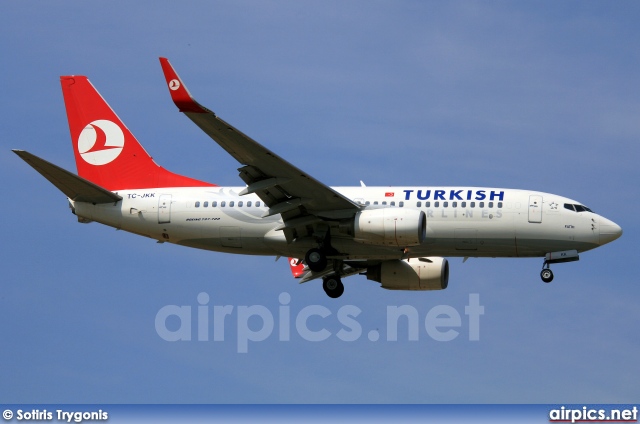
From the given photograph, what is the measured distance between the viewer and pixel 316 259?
57.9 meters

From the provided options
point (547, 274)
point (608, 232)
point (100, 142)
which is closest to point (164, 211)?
point (100, 142)

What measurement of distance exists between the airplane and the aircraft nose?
0.04 meters

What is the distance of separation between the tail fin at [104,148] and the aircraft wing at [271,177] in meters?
5.18

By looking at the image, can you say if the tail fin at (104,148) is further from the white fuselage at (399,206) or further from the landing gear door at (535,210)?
the landing gear door at (535,210)

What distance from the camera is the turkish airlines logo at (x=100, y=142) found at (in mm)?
62625

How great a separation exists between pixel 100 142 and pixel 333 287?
12.2 meters

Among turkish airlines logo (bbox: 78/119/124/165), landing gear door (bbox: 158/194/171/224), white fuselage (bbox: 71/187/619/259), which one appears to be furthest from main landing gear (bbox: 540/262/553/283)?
turkish airlines logo (bbox: 78/119/124/165)

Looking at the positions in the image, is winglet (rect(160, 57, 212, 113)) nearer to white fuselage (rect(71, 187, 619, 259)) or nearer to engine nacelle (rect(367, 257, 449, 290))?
white fuselage (rect(71, 187, 619, 259))

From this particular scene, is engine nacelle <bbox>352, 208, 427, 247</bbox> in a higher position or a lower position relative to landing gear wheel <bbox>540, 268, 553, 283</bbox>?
higher

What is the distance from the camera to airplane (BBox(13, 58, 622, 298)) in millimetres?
56125

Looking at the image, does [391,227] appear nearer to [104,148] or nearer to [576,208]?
[576,208]

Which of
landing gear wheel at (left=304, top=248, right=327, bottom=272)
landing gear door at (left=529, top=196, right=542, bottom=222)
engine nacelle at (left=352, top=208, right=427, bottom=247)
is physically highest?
landing gear door at (left=529, top=196, right=542, bottom=222)

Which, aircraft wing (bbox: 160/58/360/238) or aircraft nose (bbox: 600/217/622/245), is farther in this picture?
aircraft nose (bbox: 600/217/622/245)

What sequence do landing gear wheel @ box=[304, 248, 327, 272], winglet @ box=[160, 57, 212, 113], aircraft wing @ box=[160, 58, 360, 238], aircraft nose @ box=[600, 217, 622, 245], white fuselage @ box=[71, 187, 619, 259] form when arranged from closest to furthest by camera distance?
winglet @ box=[160, 57, 212, 113] → aircraft wing @ box=[160, 58, 360, 238] → white fuselage @ box=[71, 187, 619, 259] → aircraft nose @ box=[600, 217, 622, 245] → landing gear wheel @ box=[304, 248, 327, 272]
